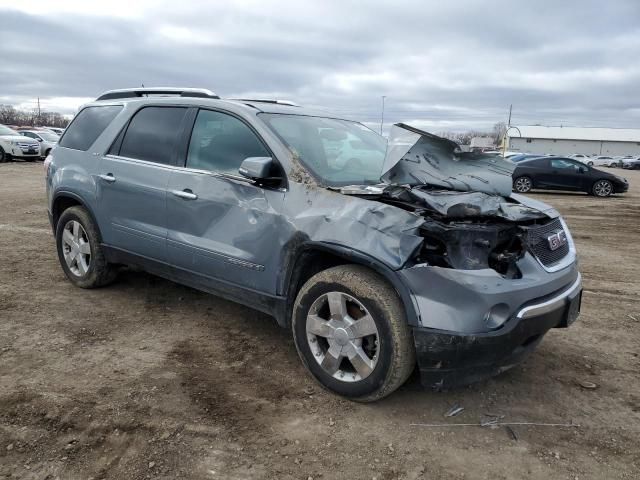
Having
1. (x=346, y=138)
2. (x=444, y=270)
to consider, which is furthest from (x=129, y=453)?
(x=346, y=138)

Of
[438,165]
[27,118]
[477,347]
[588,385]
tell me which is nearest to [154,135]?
[438,165]

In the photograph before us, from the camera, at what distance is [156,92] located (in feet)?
16.0

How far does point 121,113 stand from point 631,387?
4650 mm

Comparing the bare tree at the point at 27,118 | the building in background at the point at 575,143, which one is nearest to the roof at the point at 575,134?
the building in background at the point at 575,143

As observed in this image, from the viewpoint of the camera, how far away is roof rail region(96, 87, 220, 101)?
4461 mm

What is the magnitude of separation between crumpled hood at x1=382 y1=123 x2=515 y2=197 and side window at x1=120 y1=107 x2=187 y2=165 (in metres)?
1.76

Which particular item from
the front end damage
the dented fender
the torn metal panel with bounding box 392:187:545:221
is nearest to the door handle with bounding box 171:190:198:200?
the front end damage

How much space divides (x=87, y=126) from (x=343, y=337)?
356cm

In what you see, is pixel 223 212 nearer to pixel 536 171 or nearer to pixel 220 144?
pixel 220 144

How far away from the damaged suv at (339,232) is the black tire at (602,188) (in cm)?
1508

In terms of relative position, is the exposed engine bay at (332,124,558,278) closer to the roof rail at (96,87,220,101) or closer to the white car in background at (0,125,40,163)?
the roof rail at (96,87,220,101)

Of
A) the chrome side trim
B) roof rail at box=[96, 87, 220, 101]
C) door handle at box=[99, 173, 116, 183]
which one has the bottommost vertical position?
the chrome side trim

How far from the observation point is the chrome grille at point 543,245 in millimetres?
3154

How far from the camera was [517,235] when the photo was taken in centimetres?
306
